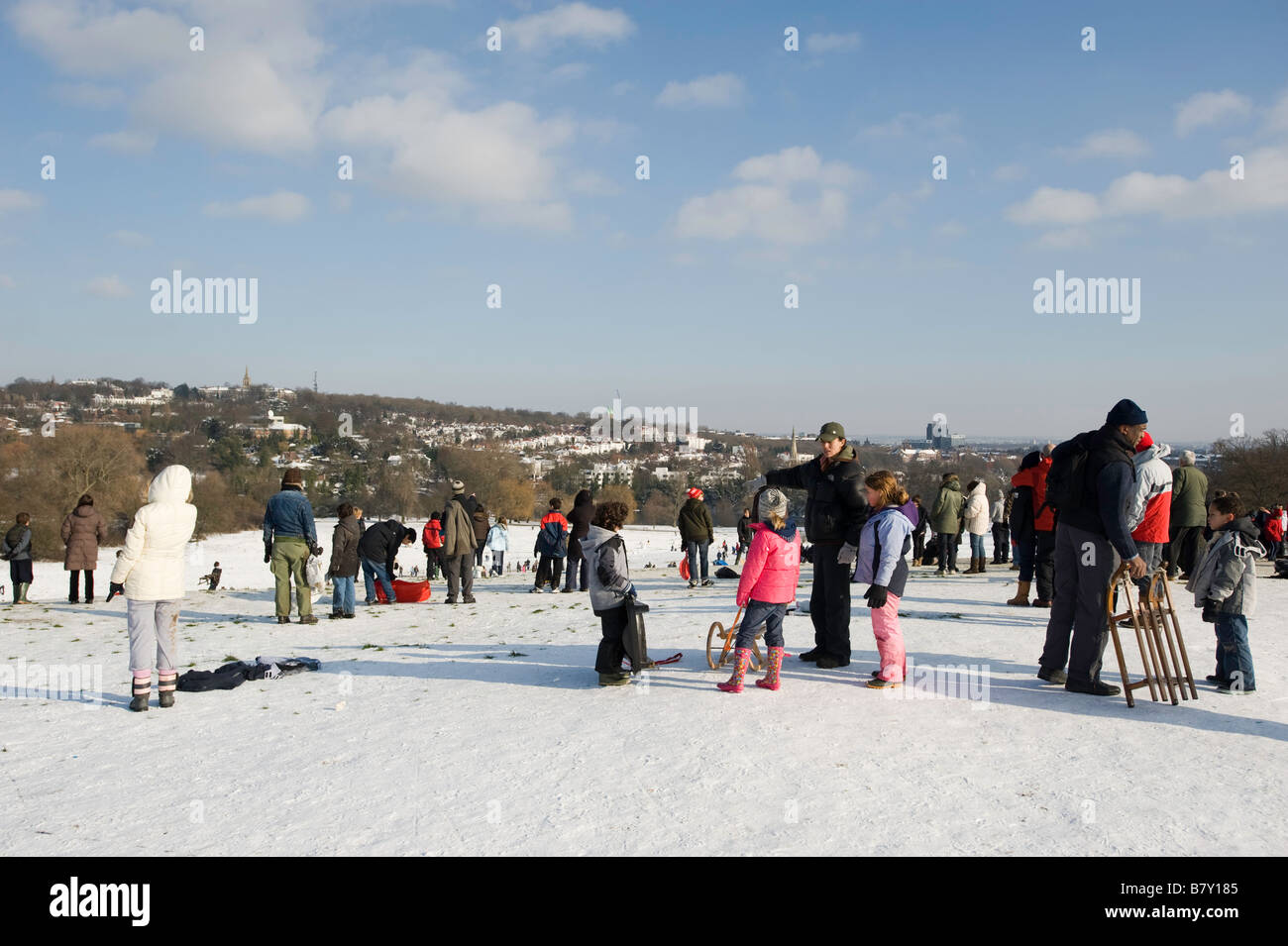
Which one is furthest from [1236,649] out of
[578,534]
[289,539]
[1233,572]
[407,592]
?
[407,592]

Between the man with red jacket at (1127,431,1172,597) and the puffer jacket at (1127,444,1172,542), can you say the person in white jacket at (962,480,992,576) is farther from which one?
the puffer jacket at (1127,444,1172,542)

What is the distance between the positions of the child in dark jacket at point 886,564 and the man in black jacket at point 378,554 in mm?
8673

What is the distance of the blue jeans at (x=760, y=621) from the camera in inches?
260

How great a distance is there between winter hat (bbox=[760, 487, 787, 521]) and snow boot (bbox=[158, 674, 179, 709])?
206 inches

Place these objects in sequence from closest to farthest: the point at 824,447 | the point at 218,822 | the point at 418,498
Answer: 1. the point at 218,822
2. the point at 824,447
3. the point at 418,498

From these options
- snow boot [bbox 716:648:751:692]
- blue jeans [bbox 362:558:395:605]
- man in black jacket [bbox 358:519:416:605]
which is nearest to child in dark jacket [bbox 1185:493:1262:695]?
snow boot [bbox 716:648:751:692]

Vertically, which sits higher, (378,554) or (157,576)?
(157,576)

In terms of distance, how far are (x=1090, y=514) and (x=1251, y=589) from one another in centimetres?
151

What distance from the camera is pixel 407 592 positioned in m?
14.0

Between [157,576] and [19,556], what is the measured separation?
36.0 feet

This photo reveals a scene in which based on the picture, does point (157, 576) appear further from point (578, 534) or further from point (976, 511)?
point (976, 511)
